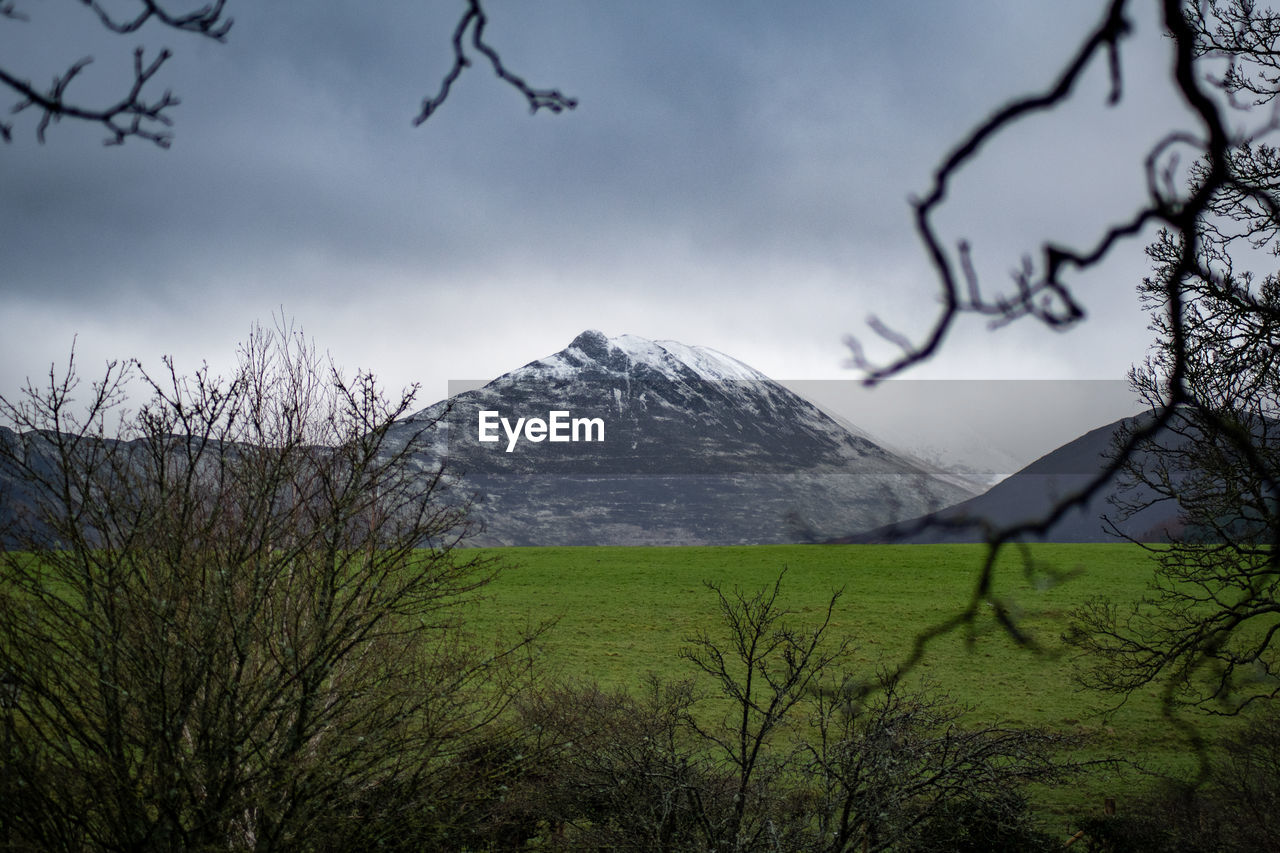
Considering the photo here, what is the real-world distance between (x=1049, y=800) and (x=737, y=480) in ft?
296

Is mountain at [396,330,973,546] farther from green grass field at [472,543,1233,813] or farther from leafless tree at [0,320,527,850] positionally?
leafless tree at [0,320,527,850]

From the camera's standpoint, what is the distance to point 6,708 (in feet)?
20.2

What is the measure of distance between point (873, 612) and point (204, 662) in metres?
27.2

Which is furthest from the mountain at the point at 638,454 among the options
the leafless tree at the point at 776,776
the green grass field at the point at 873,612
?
the leafless tree at the point at 776,776

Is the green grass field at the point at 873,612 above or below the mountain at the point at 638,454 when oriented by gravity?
below

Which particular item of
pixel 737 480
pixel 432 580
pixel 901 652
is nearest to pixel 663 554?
pixel 901 652

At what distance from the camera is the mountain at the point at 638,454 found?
89750mm

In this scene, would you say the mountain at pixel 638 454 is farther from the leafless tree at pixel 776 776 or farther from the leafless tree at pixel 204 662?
the leafless tree at pixel 204 662

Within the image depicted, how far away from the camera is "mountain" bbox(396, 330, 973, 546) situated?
89.8 meters

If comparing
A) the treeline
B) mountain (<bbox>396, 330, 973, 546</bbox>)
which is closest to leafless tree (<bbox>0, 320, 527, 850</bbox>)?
the treeline

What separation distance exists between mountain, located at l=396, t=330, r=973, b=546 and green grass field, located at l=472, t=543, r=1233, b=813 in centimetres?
2176

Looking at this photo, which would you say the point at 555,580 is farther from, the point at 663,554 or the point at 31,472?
the point at 31,472

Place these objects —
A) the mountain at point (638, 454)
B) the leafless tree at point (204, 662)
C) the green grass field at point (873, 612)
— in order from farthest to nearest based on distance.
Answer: the mountain at point (638, 454)
the green grass field at point (873, 612)
the leafless tree at point (204, 662)

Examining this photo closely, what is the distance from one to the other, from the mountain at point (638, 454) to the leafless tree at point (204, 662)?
2095 inches
